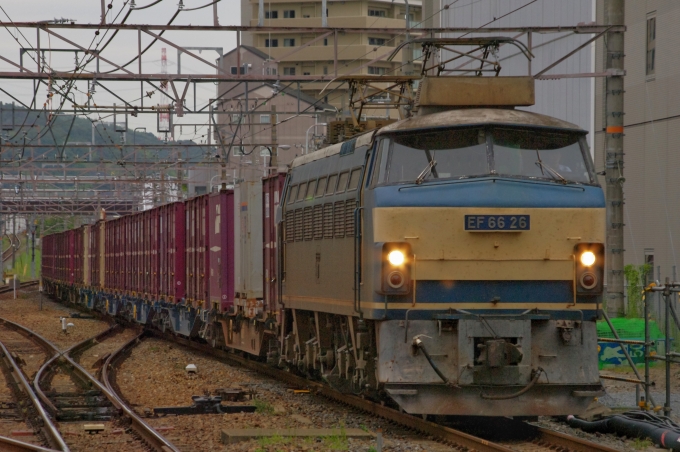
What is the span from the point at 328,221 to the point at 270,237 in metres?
4.81

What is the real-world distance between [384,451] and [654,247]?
17.8 m

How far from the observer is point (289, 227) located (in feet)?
49.6

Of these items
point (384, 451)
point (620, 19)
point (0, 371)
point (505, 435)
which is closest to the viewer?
point (384, 451)

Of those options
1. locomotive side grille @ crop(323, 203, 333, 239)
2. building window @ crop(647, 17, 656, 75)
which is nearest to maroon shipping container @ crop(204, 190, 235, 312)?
locomotive side grille @ crop(323, 203, 333, 239)

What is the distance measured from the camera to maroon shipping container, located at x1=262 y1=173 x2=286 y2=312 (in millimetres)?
16953

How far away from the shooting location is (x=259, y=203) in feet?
61.4

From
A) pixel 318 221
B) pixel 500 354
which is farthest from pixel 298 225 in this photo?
Answer: pixel 500 354

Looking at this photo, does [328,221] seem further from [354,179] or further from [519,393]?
[519,393]

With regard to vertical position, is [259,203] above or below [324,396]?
above

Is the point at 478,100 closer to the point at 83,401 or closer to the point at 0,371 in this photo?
the point at 83,401

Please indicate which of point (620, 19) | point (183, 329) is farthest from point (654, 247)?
point (183, 329)

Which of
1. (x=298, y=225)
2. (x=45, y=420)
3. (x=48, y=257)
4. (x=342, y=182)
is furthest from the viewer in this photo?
(x=48, y=257)

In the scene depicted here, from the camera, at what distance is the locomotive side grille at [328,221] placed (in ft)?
41.8

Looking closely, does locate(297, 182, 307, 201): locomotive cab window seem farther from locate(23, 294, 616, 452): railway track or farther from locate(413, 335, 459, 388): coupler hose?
locate(413, 335, 459, 388): coupler hose
